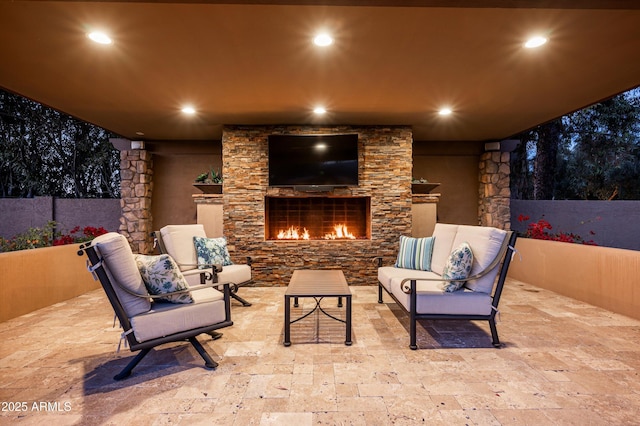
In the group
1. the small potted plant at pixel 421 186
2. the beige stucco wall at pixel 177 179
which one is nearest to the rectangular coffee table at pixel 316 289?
the small potted plant at pixel 421 186

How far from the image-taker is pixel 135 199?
21.7ft

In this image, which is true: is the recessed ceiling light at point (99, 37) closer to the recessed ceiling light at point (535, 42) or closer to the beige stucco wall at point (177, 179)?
the recessed ceiling light at point (535, 42)

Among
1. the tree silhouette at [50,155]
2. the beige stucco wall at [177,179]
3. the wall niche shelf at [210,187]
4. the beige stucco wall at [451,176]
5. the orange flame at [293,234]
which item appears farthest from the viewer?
the tree silhouette at [50,155]

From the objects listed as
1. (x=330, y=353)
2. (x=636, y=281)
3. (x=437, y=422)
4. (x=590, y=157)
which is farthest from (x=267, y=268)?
(x=590, y=157)

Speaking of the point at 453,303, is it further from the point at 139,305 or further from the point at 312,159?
the point at 312,159

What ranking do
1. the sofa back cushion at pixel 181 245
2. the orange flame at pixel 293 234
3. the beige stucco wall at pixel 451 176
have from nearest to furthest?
the sofa back cushion at pixel 181 245 → the orange flame at pixel 293 234 → the beige stucco wall at pixel 451 176

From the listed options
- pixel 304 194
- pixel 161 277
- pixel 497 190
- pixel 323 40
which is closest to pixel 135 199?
pixel 304 194

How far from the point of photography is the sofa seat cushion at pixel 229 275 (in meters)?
3.74

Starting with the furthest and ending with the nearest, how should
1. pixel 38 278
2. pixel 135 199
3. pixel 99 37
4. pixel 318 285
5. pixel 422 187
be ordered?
pixel 135 199 → pixel 422 187 → pixel 38 278 → pixel 318 285 → pixel 99 37

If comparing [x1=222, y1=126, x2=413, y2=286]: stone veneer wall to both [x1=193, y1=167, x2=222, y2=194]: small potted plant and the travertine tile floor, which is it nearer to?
[x1=193, y1=167, x2=222, y2=194]: small potted plant

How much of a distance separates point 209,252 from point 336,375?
2.49 m

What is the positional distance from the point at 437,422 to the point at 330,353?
1.07 meters

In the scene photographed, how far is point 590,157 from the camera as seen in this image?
10000 millimetres

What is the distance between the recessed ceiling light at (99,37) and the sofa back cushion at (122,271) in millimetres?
1691
